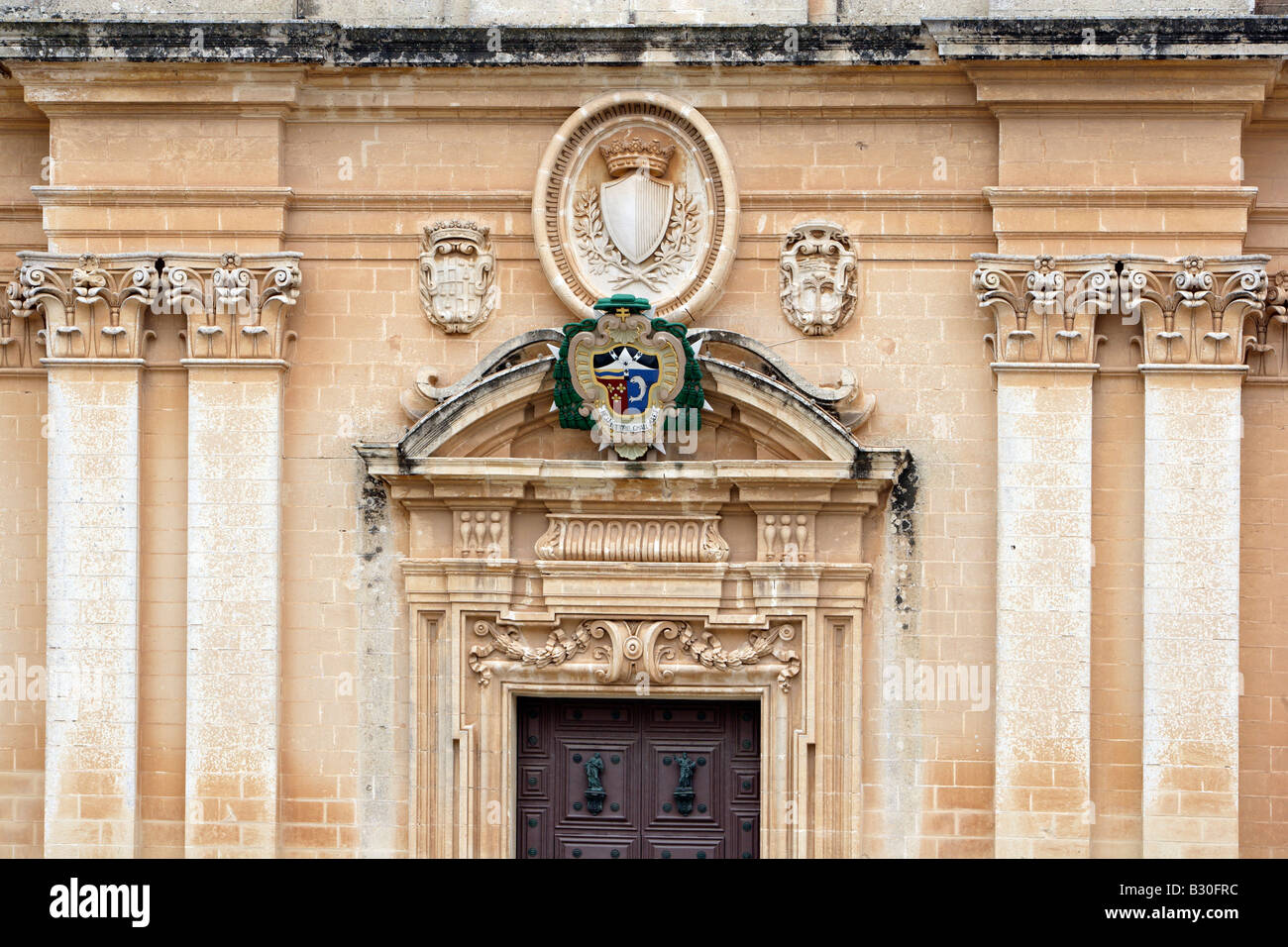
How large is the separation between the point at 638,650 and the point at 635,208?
116 inches

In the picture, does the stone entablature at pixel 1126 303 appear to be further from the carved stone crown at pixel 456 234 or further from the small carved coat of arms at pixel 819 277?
the carved stone crown at pixel 456 234

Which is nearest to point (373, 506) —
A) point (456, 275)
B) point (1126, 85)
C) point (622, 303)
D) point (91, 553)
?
point (456, 275)

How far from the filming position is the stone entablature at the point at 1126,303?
431 inches

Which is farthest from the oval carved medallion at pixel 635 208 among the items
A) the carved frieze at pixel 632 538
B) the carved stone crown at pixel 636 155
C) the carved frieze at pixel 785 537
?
the carved frieze at pixel 785 537

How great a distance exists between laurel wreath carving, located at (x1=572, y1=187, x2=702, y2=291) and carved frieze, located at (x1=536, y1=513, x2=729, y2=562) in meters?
1.57

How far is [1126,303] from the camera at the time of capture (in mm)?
11016

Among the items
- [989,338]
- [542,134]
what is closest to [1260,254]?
[989,338]

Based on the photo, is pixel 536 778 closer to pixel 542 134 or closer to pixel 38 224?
pixel 542 134

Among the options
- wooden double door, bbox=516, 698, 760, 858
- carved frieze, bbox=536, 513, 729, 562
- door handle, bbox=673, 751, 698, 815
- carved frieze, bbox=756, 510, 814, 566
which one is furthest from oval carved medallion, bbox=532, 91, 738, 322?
door handle, bbox=673, 751, 698, 815

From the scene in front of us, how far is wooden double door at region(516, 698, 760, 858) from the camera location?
11.4 metres

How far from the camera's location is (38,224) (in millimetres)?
12023

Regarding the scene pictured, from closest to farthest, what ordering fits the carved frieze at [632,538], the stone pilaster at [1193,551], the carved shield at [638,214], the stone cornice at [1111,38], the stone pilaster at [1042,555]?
1. the stone cornice at [1111,38]
2. the stone pilaster at [1193,551]
3. the stone pilaster at [1042,555]
4. the carved frieze at [632,538]
5. the carved shield at [638,214]

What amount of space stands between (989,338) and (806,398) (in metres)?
1.27

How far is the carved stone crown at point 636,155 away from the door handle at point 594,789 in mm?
3950
